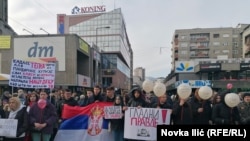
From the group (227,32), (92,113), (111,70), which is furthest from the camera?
(227,32)

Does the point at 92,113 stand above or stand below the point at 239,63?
below

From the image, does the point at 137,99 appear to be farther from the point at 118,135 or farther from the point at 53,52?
the point at 53,52

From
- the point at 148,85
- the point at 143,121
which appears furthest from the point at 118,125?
the point at 148,85

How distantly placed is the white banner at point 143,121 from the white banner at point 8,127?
95.7 inches

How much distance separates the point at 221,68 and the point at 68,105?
5457cm

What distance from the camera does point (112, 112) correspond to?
7.75 metres

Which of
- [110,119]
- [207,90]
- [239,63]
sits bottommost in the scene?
[110,119]

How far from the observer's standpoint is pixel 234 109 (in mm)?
7117

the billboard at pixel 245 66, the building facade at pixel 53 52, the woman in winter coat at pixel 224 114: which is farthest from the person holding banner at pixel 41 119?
the billboard at pixel 245 66

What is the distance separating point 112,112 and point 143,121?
0.78 m

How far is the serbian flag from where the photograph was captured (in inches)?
318

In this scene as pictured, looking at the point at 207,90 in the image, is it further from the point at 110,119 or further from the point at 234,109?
the point at 110,119

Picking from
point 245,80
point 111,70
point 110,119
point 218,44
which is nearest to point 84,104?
point 110,119

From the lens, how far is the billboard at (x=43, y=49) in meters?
39.8
